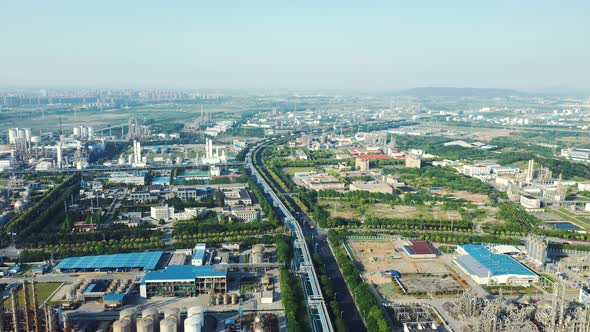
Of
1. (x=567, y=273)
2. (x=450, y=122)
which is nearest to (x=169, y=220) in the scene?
(x=567, y=273)

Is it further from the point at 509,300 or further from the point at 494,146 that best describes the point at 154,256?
the point at 494,146

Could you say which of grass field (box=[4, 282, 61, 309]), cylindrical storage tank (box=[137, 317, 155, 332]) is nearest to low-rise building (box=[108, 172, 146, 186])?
grass field (box=[4, 282, 61, 309])

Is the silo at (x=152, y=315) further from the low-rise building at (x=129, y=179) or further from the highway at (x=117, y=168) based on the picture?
the highway at (x=117, y=168)

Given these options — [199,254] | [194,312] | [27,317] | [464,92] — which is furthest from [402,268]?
[464,92]

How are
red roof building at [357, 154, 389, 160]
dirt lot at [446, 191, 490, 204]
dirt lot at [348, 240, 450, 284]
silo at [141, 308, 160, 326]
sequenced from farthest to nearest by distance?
red roof building at [357, 154, 389, 160] → dirt lot at [446, 191, 490, 204] → dirt lot at [348, 240, 450, 284] → silo at [141, 308, 160, 326]

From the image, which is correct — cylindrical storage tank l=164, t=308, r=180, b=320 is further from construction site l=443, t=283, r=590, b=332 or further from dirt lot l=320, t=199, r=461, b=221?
dirt lot l=320, t=199, r=461, b=221

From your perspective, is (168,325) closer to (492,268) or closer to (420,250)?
(420,250)

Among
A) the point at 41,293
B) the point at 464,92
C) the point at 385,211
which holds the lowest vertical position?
the point at 41,293
